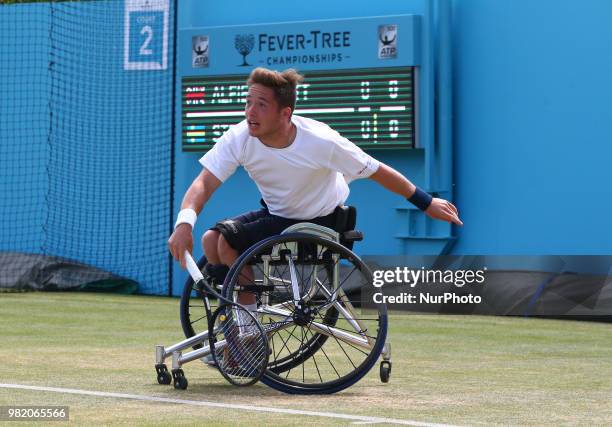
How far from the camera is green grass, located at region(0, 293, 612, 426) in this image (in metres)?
5.09

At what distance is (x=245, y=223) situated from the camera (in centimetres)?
602

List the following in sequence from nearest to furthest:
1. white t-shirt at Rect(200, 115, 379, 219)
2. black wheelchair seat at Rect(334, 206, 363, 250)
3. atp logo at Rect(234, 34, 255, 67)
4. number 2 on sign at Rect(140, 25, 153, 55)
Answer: white t-shirt at Rect(200, 115, 379, 219), black wheelchair seat at Rect(334, 206, 363, 250), atp logo at Rect(234, 34, 255, 67), number 2 on sign at Rect(140, 25, 153, 55)

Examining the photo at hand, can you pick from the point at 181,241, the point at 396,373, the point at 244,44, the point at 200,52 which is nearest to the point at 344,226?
the point at 181,241

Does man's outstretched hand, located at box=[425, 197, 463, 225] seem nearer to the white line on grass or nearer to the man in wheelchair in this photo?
the man in wheelchair

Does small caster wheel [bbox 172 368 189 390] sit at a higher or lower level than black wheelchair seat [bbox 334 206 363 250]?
lower

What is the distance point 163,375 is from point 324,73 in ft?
23.6

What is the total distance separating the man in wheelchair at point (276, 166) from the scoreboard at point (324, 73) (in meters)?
6.38

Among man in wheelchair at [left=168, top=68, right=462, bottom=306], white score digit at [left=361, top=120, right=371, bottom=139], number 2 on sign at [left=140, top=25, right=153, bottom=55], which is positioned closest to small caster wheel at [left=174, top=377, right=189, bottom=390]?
man in wheelchair at [left=168, top=68, right=462, bottom=306]

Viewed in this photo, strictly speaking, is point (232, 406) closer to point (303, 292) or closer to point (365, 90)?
point (303, 292)

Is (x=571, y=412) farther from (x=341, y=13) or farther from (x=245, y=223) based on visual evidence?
(x=341, y=13)

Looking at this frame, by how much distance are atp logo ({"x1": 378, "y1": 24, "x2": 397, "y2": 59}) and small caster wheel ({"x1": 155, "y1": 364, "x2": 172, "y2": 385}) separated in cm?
696

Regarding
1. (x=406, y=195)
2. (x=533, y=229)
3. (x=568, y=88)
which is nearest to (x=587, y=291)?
(x=533, y=229)

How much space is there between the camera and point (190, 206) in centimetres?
586

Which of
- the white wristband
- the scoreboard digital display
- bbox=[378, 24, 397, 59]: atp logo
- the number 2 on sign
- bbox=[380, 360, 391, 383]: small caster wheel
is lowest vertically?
bbox=[380, 360, 391, 383]: small caster wheel
